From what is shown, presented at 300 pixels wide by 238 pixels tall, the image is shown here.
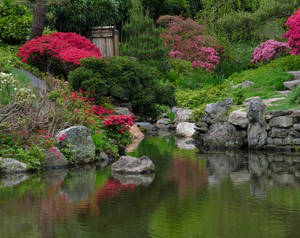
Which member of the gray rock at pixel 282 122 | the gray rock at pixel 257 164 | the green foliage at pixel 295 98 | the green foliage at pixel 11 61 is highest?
the green foliage at pixel 11 61

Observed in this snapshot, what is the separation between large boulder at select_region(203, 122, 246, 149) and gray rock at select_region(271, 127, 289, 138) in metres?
0.79

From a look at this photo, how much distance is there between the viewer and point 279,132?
11.9 m

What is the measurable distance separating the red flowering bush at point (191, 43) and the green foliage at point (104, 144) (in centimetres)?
1263

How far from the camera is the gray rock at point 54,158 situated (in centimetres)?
977

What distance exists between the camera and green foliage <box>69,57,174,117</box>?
→ 13594mm

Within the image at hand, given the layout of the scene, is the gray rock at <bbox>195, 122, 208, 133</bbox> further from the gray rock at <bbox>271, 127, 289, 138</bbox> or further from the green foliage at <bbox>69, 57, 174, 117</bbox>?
the gray rock at <bbox>271, 127, 289, 138</bbox>

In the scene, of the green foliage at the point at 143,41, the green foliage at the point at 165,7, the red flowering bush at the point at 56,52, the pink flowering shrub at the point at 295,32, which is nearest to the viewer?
the pink flowering shrub at the point at 295,32

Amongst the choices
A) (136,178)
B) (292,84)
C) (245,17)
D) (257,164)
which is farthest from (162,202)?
(245,17)

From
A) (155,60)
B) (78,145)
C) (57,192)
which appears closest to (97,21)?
(155,60)

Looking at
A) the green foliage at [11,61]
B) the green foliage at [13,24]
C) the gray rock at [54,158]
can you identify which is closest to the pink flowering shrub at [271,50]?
the green foliage at [11,61]

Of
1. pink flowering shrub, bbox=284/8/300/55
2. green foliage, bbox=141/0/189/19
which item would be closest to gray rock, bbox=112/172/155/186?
pink flowering shrub, bbox=284/8/300/55

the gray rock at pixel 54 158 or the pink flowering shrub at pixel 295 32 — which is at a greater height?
the pink flowering shrub at pixel 295 32

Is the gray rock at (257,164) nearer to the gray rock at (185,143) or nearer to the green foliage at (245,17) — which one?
the gray rock at (185,143)

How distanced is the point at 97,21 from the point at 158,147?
38.1 ft
